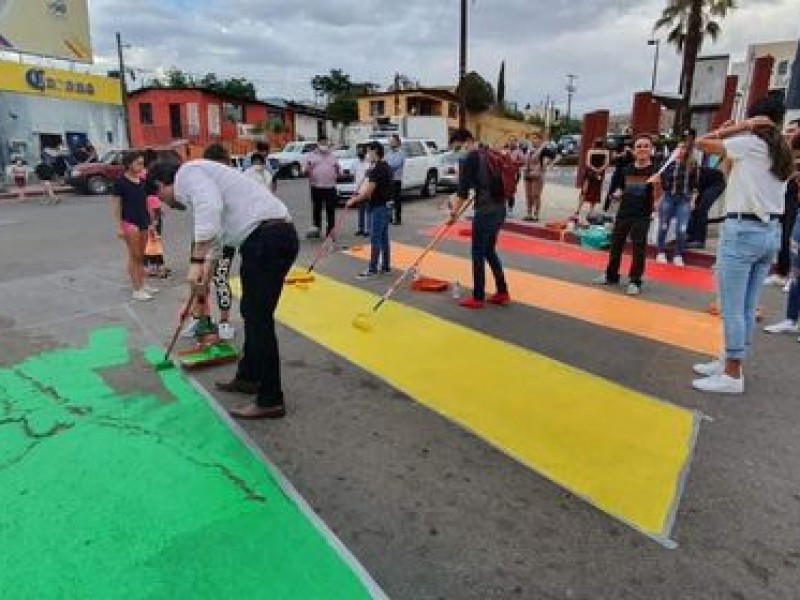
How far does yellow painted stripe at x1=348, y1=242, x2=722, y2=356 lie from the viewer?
6062mm

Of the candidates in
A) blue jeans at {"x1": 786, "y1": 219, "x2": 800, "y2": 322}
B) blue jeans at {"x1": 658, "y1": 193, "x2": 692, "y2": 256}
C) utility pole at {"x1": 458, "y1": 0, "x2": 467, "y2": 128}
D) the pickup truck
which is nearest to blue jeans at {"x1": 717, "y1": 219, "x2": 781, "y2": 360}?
blue jeans at {"x1": 786, "y1": 219, "x2": 800, "y2": 322}

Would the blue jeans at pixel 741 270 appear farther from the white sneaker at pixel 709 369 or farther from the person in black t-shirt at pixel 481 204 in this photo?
the person in black t-shirt at pixel 481 204

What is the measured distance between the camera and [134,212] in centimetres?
707

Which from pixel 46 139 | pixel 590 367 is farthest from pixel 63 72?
pixel 590 367

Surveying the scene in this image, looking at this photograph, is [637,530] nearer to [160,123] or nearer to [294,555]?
[294,555]

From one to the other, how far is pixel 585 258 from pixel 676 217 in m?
1.48

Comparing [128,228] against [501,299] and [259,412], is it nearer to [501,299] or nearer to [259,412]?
[259,412]

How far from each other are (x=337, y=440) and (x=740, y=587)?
2.21m

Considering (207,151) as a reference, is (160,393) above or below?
below

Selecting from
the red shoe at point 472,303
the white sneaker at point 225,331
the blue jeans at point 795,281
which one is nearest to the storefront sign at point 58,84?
the white sneaker at point 225,331

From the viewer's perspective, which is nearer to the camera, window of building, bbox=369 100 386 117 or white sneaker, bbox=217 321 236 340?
→ white sneaker, bbox=217 321 236 340

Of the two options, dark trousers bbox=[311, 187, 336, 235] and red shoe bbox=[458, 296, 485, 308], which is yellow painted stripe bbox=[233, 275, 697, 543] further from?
dark trousers bbox=[311, 187, 336, 235]

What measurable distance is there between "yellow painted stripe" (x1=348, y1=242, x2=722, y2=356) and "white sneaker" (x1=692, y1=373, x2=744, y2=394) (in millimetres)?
906

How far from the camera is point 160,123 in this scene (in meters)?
43.7
